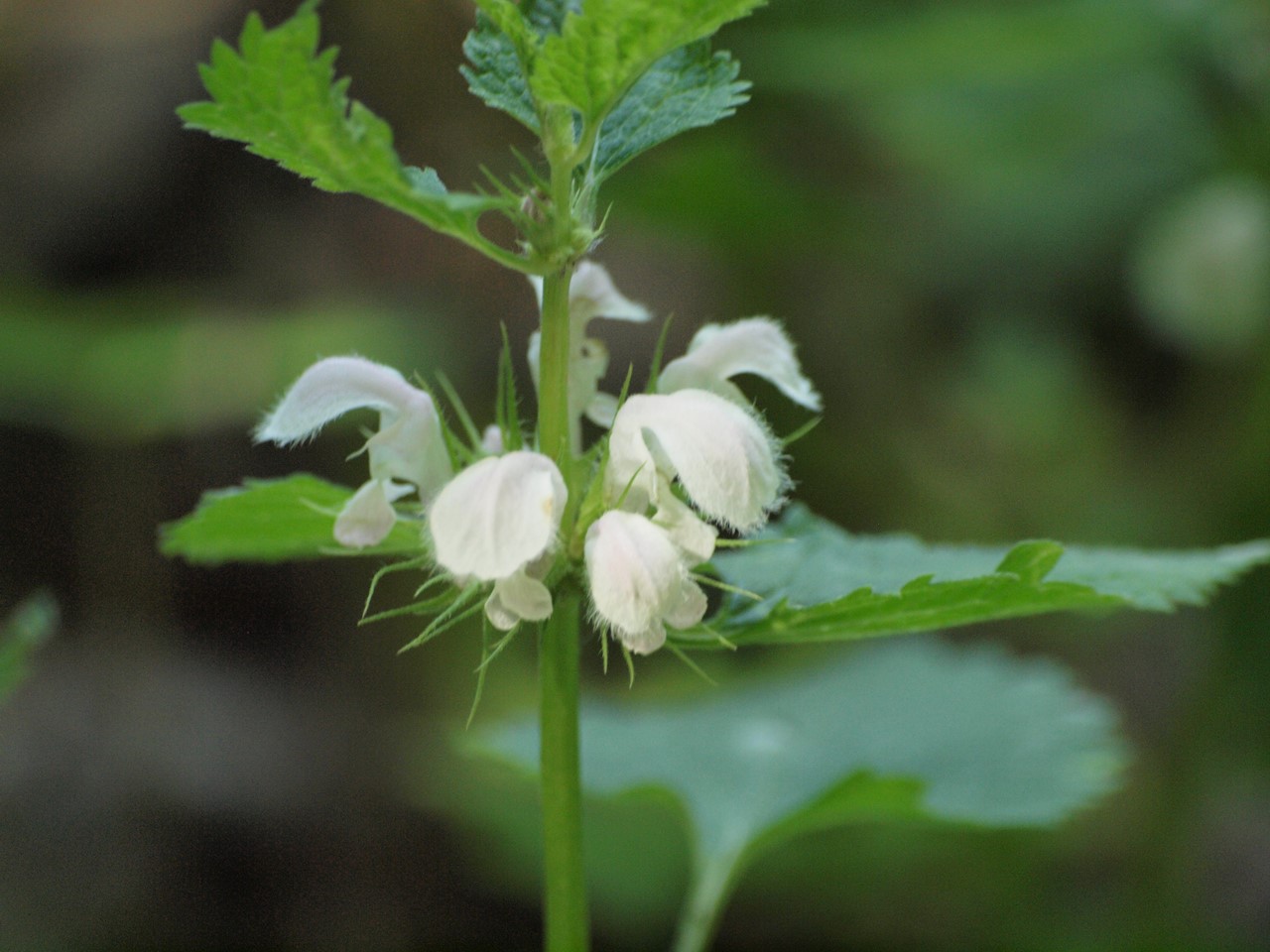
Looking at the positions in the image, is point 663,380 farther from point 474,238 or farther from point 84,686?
point 84,686

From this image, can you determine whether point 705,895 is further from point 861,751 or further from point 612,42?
point 612,42

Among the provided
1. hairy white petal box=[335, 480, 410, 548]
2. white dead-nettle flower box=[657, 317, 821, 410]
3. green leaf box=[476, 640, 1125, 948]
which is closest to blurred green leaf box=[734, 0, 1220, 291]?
green leaf box=[476, 640, 1125, 948]

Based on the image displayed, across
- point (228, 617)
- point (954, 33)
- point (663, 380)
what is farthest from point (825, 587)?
point (228, 617)

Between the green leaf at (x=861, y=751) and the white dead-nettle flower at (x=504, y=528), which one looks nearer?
the white dead-nettle flower at (x=504, y=528)

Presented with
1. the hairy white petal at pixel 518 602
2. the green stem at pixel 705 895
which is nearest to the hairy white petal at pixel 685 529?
the hairy white petal at pixel 518 602

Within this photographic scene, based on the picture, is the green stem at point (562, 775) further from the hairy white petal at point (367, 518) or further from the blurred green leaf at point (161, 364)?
the blurred green leaf at point (161, 364)

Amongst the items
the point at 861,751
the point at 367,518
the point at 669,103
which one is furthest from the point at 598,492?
the point at 861,751
